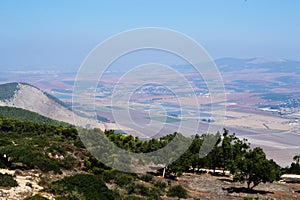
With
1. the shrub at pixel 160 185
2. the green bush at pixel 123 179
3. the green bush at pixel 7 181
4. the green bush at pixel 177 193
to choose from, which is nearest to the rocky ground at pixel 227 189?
the green bush at pixel 177 193

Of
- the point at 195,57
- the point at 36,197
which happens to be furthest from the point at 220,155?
the point at 36,197

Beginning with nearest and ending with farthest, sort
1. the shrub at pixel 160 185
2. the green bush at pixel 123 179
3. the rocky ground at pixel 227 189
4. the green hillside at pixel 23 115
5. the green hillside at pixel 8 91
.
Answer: the green bush at pixel 123 179 → the shrub at pixel 160 185 → the rocky ground at pixel 227 189 → the green hillside at pixel 23 115 → the green hillside at pixel 8 91

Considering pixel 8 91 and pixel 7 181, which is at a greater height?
pixel 8 91

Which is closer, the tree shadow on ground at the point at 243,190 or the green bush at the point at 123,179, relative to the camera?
the green bush at the point at 123,179

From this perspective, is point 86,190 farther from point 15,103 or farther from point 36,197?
point 15,103

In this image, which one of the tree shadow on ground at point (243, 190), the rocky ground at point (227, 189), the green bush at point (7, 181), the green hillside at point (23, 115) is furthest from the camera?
the green hillside at point (23, 115)

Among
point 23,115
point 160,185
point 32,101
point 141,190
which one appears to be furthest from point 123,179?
point 32,101

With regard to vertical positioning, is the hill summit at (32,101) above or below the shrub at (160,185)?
above

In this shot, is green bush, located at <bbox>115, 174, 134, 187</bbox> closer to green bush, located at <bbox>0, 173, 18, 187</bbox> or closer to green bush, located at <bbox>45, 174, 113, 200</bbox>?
green bush, located at <bbox>45, 174, 113, 200</bbox>

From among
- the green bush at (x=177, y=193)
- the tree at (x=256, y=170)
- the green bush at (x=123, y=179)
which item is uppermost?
the tree at (x=256, y=170)

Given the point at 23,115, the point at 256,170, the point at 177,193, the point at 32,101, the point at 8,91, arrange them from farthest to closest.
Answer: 1. the point at 32,101
2. the point at 8,91
3. the point at 23,115
4. the point at 256,170
5. the point at 177,193

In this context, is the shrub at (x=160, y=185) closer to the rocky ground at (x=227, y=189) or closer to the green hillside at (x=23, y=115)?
the rocky ground at (x=227, y=189)

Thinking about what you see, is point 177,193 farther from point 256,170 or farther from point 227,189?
A: point 256,170
